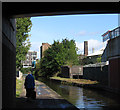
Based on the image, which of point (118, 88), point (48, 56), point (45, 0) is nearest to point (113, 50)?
point (118, 88)

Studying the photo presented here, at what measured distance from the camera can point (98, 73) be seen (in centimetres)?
3234

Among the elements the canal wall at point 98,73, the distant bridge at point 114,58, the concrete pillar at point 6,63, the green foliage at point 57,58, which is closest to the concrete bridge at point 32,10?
the concrete pillar at point 6,63

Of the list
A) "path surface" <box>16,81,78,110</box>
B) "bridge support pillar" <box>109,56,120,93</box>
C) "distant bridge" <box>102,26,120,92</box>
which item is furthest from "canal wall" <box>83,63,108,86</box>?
"path surface" <box>16,81,78,110</box>

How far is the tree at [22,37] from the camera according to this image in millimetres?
31766

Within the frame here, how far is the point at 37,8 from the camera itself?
9078mm

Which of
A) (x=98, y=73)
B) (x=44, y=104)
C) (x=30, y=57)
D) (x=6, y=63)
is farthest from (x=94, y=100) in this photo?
(x=30, y=57)

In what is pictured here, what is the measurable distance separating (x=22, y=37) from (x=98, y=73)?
39.8 ft

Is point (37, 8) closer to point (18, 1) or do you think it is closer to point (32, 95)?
point (18, 1)

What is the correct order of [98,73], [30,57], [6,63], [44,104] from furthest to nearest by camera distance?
[30,57] → [98,73] → [44,104] → [6,63]

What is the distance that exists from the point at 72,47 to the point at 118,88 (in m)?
55.3

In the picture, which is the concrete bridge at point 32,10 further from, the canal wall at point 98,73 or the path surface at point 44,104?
the canal wall at point 98,73

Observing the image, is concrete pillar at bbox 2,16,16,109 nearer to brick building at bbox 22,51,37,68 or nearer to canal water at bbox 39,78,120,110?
canal water at bbox 39,78,120,110

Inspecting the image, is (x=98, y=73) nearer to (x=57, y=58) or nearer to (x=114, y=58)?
(x=114, y=58)

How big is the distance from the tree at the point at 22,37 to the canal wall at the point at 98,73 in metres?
10.7
